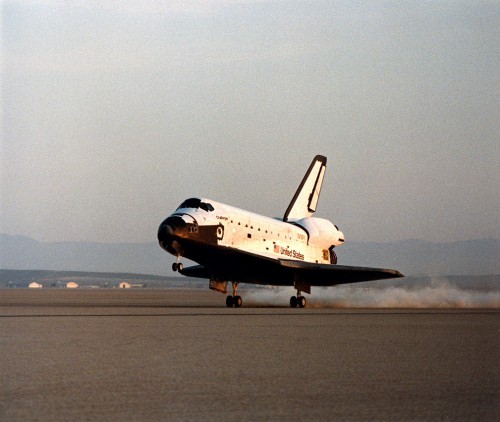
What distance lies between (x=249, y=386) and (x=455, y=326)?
11.3 m

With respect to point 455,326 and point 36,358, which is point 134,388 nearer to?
point 36,358

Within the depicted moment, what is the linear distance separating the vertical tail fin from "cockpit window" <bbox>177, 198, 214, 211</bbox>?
9.50 m

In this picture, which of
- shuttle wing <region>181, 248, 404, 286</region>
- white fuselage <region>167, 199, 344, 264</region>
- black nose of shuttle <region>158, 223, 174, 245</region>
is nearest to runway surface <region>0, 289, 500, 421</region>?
black nose of shuttle <region>158, 223, 174, 245</region>

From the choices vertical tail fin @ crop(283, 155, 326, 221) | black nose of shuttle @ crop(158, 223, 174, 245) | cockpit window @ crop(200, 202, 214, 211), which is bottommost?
black nose of shuttle @ crop(158, 223, 174, 245)

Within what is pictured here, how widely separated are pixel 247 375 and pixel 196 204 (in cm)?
2318

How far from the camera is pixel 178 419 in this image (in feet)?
23.0

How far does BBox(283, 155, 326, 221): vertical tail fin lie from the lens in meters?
43.0

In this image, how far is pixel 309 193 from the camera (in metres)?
44.5

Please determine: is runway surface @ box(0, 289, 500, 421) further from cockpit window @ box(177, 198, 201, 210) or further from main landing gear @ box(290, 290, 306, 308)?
main landing gear @ box(290, 290, 306, 308)

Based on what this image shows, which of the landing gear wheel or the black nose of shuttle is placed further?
the black nose of shuttle

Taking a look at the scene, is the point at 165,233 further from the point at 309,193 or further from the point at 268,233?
the point at 309,193

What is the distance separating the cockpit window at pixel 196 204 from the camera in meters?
32.9

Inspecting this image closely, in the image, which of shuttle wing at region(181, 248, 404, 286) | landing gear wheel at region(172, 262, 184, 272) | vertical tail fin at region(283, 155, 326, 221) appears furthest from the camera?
vertical tail fin at region(283, 155, 326, 221)

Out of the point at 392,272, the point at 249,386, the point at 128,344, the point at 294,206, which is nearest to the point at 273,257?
the point at 392,272
